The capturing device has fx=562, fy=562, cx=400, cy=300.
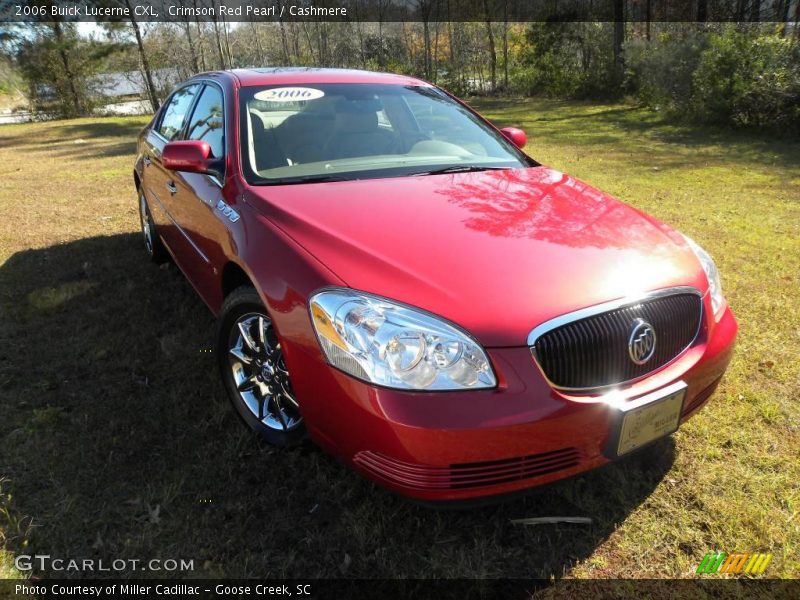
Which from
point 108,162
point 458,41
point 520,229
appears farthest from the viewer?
point 458,41

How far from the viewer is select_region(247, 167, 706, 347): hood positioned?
5.84 ft

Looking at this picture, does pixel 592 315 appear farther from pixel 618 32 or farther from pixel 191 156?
pixel 618 32

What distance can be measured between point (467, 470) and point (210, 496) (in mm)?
1112

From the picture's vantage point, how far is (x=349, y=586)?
73.2 inches

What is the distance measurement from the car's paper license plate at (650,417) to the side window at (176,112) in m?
3.41

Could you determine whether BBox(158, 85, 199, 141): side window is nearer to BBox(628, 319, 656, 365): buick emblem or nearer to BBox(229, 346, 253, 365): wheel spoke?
BBox(229, 346, 253, 365): wheel spoke

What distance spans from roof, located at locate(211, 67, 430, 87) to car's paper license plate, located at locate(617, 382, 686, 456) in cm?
247

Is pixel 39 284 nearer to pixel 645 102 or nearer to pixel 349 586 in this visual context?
pixel 349 586

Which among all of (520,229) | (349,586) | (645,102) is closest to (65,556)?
(349,586)

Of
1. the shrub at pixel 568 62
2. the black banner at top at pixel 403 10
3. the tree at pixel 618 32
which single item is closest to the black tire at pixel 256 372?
the black banner at top at pixel 403 10

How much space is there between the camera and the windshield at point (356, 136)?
9.00 feet

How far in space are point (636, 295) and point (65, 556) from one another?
215 cm

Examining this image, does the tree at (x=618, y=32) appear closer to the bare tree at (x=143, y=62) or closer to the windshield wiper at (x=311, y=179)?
the bare tree at (x=143, y=62)


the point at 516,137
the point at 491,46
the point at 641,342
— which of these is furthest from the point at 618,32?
the point at 641,342
